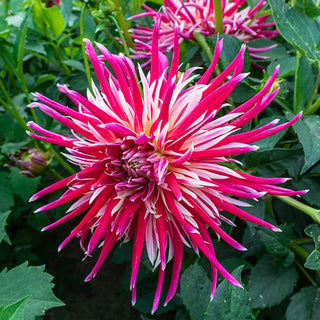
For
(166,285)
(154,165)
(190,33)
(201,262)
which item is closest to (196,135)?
(154,165)

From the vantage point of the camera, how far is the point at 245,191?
576mm

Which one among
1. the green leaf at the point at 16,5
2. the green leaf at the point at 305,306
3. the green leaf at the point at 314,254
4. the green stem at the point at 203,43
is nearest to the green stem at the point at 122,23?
the green stem at the point at 203,43

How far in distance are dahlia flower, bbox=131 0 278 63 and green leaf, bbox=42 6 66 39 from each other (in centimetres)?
16

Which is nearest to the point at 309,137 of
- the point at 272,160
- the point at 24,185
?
the point at 272,160

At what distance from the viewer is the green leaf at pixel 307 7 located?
735mm

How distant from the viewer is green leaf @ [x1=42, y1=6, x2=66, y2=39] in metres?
0.93

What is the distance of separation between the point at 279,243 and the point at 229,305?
0.83 ft

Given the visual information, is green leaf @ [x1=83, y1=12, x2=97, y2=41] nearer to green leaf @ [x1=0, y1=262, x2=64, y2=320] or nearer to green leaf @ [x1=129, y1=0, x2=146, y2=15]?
green leaf @ [x1=129, y1=0, x2=146, y2=15]

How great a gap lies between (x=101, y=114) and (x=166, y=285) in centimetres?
61

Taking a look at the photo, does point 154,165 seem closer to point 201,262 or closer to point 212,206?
point 212,206

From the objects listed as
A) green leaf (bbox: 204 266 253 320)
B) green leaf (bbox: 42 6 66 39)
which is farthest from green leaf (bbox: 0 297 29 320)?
green leaf (bbox: 42 6 66 39)

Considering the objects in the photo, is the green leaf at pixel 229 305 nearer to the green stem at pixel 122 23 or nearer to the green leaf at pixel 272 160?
the green leaf at pixel 272 160

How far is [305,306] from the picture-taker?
821 millimetres

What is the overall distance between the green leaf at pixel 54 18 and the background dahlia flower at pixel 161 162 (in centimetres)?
37
